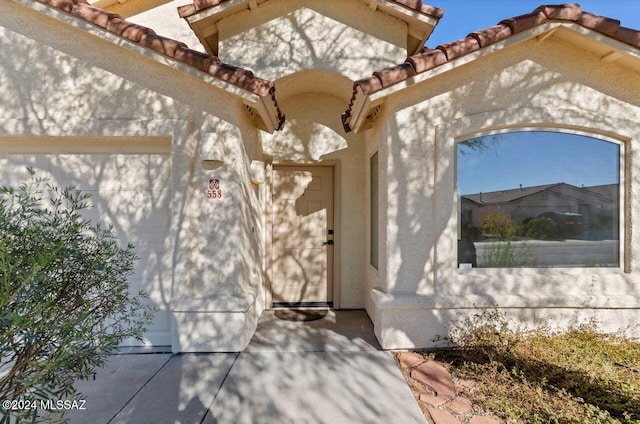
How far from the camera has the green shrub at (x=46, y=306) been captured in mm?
2039

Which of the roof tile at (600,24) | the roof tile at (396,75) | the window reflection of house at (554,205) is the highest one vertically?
the roof tile at (600,24)

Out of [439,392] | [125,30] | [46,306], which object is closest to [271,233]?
[125,30]

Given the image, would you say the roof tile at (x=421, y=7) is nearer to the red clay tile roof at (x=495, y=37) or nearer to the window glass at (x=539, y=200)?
the red clay tile roof at (x=495, y=37)

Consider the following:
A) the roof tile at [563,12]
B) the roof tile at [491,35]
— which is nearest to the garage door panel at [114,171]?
the roof tile at [491,35]

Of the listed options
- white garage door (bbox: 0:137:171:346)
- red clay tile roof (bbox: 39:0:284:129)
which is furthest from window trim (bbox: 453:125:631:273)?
white garage door (bbox: 0:137:171:346)

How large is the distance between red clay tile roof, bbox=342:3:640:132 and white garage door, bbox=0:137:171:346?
3500 mm

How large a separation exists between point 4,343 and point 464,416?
4.04 metres

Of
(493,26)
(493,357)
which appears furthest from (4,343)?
(493,26)

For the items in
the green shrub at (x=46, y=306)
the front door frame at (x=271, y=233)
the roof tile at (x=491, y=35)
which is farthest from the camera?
the front door frame at (x=271, y=233)

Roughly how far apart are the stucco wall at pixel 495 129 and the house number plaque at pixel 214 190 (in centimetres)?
263

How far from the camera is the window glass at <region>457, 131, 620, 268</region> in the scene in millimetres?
5113

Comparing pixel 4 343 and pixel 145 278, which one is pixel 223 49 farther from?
pixel 4 343

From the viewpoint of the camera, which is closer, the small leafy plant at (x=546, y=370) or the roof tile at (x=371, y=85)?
the small leafy plant at (x=546, y=370)

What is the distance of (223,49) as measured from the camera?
234 inches
